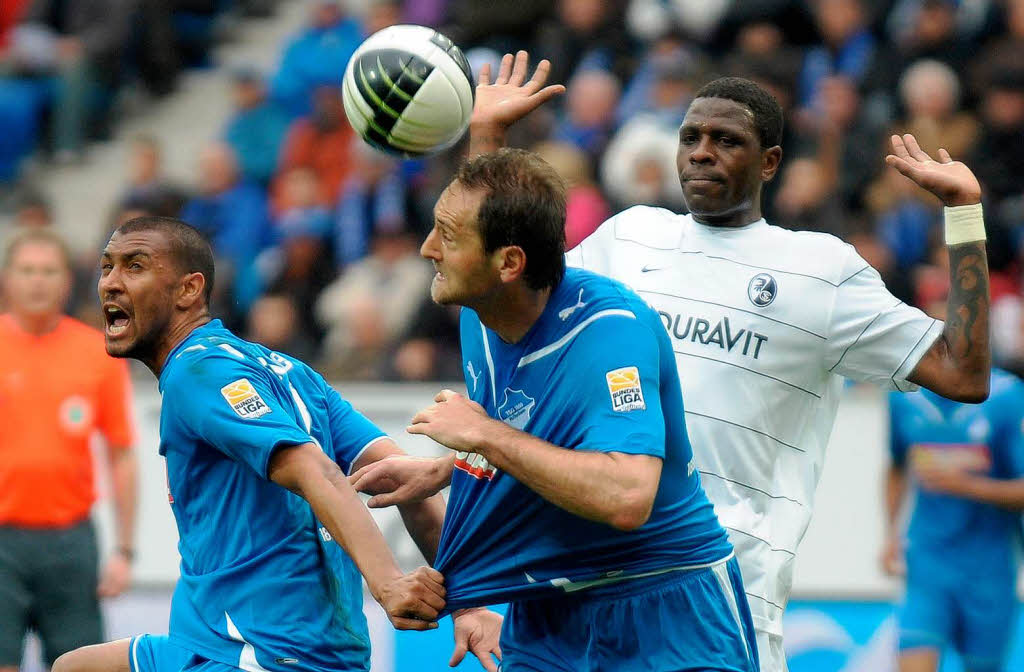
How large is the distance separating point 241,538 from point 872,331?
2066 millimetres

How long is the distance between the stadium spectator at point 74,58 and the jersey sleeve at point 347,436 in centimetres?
1142

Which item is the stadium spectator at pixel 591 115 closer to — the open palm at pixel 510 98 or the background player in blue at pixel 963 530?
the background player in blue at pixel 963 530

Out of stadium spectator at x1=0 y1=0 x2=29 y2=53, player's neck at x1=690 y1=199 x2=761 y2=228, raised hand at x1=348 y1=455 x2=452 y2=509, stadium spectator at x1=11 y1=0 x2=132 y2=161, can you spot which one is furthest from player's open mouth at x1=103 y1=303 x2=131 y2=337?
stadium spectator at x1=0 y1=0 x2=29 y2=53

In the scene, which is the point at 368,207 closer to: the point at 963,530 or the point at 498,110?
the point at 963,530

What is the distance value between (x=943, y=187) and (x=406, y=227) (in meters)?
7.36

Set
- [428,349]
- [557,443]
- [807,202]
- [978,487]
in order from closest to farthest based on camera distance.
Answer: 1. [557,443]
2. [978,487]
3. [428,349]
4. [807,202]

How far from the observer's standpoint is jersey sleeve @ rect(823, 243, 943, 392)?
4852 millimetres

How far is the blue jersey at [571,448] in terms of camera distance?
4.05 m

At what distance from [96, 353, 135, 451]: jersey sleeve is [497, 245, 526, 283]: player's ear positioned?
14.1ft

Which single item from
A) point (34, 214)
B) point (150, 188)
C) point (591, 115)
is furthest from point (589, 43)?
point (34, 214)

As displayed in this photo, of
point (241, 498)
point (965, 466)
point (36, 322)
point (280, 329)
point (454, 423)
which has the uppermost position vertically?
point (454, 423)

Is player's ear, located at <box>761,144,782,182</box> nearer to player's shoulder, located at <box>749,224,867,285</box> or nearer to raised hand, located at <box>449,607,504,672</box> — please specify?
player's shoulder, located at <box>749,224,867,285</box>

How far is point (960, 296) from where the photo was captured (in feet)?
15.8

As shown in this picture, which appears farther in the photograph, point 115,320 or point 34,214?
point 34,214
